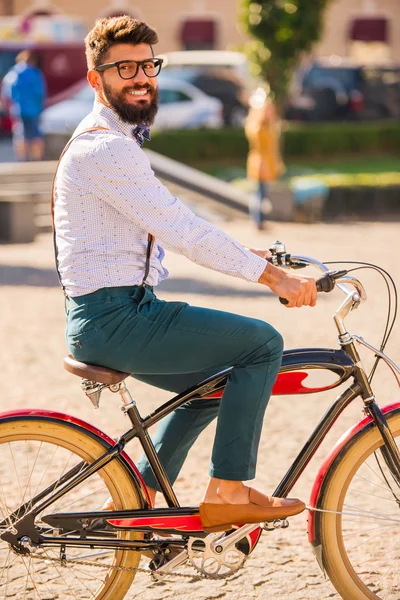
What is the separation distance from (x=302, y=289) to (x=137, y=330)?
506 millimetres

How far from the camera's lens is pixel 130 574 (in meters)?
3.43

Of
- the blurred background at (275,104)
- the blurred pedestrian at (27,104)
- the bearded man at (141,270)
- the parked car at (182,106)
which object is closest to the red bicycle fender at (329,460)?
the bearded man at (141,270)

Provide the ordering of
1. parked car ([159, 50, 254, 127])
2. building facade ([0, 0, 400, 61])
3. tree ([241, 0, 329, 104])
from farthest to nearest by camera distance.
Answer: building facade ([0, 0, 400, 61])
parked car ([159, 50, 254, 127])
tree ([241, 0, 329, 104])

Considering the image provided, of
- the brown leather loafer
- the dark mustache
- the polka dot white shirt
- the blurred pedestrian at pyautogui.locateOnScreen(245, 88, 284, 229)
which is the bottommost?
the brown leather loafer

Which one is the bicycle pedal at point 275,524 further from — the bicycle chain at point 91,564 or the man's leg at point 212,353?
the bicycle chain at point 91,564

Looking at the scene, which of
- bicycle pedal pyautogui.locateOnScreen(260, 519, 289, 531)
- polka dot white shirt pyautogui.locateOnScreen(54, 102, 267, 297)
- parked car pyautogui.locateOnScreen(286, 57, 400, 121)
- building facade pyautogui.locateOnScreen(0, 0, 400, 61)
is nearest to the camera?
polka dot white shirt pyautogui.locateOnScreen(54, 102, 267, 297)

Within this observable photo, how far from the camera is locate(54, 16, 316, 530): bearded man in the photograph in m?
3.12

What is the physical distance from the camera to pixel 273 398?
6023 millimetres

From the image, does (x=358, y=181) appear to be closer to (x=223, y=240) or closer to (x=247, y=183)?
(x=247, y=183)

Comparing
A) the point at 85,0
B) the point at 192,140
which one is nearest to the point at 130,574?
the point at 192,140

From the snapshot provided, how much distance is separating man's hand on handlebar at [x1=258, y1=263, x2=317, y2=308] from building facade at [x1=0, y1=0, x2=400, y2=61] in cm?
3649

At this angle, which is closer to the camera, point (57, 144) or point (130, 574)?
point (130, 574)

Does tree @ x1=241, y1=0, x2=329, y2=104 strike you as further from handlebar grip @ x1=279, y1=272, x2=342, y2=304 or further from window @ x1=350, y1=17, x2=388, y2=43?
window @ x1=350, y1=17, x2=388, y2=43

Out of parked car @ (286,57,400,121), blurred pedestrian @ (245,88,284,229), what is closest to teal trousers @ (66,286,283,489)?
blurred pedestrian @ (245,88,284,229)
